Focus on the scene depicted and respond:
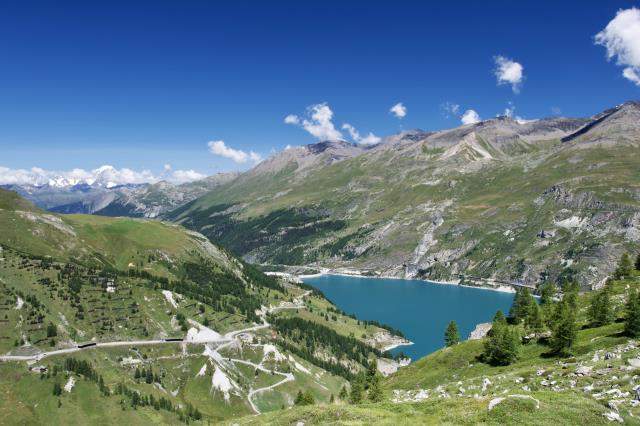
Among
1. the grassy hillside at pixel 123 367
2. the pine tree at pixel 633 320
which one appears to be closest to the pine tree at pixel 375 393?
the pine tree at pixel 633 320

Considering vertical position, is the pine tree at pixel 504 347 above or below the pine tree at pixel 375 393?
above

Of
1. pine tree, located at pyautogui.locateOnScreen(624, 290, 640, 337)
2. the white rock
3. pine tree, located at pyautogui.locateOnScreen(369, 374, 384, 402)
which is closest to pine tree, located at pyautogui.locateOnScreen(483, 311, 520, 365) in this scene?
pine tree, located at pyautogui.locateOnScreen(624, 290, 640, 337)

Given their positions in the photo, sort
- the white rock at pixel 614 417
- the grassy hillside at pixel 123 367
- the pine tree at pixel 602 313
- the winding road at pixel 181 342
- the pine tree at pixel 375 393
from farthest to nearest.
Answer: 1. the winding road at pixel 181 342
2. the grassy hillside at pixel 123 367
3. the pine tree at pixel 602 313
4. the pine tree at pixel 375 393
5. the white rock at pixel 614 417

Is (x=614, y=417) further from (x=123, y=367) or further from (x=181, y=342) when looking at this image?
(x=181, y=342)

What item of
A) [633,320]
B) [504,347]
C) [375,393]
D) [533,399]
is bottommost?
[375,393]

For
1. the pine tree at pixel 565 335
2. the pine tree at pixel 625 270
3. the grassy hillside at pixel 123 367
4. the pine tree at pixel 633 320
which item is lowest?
the grassy hillside at pixel 123 367

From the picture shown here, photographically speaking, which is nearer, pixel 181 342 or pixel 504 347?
pixel 504 347

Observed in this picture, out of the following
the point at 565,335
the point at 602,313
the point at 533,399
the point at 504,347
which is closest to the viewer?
the point at 533,399

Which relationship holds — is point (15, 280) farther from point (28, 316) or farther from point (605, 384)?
point (605, 384)

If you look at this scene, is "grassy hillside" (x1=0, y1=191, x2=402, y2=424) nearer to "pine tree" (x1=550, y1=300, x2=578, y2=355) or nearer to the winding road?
the winding road

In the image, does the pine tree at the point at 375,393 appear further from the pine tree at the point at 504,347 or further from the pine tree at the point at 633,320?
the pine tree at the point at 633,320

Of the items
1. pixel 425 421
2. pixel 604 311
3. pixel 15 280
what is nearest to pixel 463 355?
pixel 604 311

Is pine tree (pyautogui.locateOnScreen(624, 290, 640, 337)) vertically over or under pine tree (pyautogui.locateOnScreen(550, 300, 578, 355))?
over

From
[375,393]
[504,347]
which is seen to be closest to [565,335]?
[504,347]
